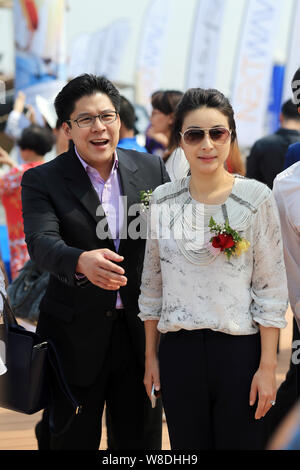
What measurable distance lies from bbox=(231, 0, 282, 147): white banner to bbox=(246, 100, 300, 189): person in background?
5.82 metres

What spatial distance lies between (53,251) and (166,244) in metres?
0.38

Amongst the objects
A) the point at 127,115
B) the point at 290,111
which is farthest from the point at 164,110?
the point at 290,111

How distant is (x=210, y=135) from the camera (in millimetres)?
2156

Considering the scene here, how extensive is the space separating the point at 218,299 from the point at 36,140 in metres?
3.34

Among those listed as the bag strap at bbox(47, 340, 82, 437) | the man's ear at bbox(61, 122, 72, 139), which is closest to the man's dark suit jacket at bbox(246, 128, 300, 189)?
the man's ear at bbox(61, 122, 72, 139)

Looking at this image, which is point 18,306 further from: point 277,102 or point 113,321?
point 277,102

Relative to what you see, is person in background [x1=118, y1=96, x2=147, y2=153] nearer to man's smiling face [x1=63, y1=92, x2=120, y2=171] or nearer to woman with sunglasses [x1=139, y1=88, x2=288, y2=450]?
man's smiling face [x1=63, y1=92, x2=120, y2=171]

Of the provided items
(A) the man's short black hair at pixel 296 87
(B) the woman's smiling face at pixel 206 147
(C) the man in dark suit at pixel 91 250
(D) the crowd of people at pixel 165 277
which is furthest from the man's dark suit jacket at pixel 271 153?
(B) the woman's smiling face at pixel 206 147

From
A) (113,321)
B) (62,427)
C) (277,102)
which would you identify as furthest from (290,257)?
(277,102)

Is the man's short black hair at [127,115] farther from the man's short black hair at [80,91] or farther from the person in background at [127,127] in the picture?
the man's short black hair at [80,91]

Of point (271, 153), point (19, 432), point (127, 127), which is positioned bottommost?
point (19, 432)

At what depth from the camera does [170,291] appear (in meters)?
2.18

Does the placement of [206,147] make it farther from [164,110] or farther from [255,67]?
[255,67]

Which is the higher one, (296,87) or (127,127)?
(296,87)
